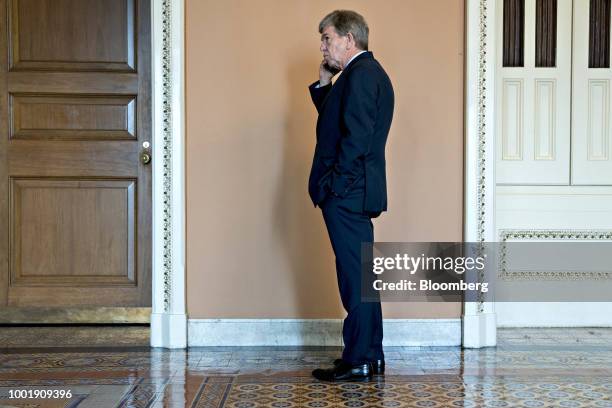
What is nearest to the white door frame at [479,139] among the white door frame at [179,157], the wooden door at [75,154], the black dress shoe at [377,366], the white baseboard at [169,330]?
the white door frame at [179,157]

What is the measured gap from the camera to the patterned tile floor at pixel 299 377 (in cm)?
313

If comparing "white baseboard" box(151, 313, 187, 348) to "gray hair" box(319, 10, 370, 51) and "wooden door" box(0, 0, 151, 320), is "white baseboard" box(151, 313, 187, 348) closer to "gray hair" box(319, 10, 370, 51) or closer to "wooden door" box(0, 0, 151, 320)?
"wooden door" box(0, 0, 151, 320)

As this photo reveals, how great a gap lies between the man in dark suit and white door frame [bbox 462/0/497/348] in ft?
2.85

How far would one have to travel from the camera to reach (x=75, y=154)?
4.65 metres

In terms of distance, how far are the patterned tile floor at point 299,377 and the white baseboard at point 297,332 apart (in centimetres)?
6

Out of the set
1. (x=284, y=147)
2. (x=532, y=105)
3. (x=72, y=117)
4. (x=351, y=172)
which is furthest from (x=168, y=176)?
(x=532, y=105)

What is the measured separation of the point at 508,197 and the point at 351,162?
5.63ft

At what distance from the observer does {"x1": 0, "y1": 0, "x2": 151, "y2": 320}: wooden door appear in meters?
4.61

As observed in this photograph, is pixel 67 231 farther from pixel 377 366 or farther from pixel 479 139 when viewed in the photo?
pixel 479 139

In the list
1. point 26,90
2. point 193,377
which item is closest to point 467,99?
point 193,377

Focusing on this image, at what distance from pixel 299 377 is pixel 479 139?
1569 mm

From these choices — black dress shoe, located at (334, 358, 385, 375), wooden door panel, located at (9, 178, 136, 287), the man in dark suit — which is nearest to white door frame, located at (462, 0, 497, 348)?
black dress shoe, located at (334, 358, 385, 375)

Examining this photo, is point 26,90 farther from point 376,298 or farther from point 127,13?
point 376,298

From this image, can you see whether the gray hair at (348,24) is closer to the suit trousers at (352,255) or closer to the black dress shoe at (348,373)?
the suit trousers at (352,255)
